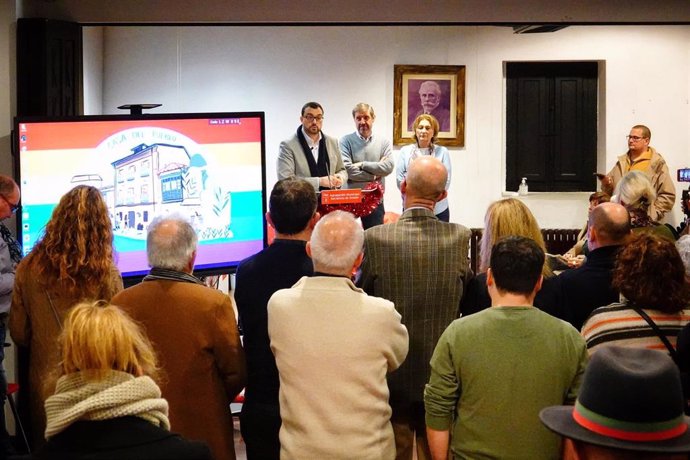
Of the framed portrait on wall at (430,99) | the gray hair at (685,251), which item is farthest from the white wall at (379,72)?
the gray hair at (685,251)

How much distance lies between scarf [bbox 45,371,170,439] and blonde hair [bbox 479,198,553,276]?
1.86 metres

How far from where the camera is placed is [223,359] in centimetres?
302

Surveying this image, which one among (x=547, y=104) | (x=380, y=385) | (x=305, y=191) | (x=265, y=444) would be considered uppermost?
(x=547, y=104)

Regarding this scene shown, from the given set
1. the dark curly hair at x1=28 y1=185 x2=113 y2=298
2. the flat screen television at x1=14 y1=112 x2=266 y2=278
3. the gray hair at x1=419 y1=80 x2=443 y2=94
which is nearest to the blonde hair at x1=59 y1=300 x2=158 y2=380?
the dark curly hair at x1=28 y1=185 x2=113 y2=298

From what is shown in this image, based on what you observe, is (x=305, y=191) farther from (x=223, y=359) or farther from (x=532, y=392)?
(x=532, y=392)

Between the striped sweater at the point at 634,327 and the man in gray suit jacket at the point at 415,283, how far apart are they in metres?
0.56

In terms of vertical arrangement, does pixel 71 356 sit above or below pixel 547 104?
below

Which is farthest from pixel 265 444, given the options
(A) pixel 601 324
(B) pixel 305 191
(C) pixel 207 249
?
(C) pixel 207 249

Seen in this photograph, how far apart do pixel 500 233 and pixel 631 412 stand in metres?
1.86

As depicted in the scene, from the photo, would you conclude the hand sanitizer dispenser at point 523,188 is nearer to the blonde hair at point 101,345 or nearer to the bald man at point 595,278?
the bald man at point 595,278

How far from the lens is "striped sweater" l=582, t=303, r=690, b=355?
300 cm

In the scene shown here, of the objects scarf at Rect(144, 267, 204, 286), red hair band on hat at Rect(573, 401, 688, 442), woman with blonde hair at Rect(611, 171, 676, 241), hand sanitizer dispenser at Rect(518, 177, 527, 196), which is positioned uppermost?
hand sanitizer dispenser at Rect(518, 177, 527, 196)

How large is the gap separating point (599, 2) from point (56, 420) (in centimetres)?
462

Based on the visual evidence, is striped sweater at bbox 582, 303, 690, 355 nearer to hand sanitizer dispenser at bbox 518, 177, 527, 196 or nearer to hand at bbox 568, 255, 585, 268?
hand at bbox 568, 255, 585, 268
